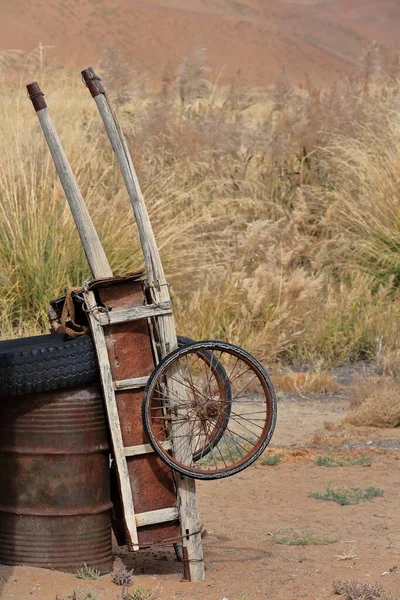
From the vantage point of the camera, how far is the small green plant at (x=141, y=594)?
422cm

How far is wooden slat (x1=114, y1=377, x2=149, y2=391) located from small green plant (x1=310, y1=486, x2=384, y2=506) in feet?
6.42

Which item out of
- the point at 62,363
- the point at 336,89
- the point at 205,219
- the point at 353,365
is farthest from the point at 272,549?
the point at 336,89

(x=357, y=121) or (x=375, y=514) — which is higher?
(x=357, y=121)

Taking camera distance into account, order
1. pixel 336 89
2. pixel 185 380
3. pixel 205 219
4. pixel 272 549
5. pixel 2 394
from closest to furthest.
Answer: pixel 2 394, pixel 185 380, pixel 272 549, pixel 205 219, pixel 336 89

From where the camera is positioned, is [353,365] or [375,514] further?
[353,365]

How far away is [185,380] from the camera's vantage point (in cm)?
454

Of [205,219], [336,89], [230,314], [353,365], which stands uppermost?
[336,89]

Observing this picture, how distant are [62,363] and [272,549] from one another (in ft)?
4.76

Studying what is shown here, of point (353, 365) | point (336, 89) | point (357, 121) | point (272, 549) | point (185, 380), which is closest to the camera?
point (185, 380)

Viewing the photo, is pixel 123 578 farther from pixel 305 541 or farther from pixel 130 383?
pixel 305 541

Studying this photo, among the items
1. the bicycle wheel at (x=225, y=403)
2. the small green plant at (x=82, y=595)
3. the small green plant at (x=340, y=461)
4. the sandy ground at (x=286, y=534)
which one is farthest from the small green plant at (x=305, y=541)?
the small green plant at (x=340, y=461)

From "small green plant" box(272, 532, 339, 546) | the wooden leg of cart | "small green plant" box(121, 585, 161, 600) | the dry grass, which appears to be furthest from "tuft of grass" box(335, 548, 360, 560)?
the dry grass

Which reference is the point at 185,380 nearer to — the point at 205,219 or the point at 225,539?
the point at 225,539

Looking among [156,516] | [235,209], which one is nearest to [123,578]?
[156,516]
